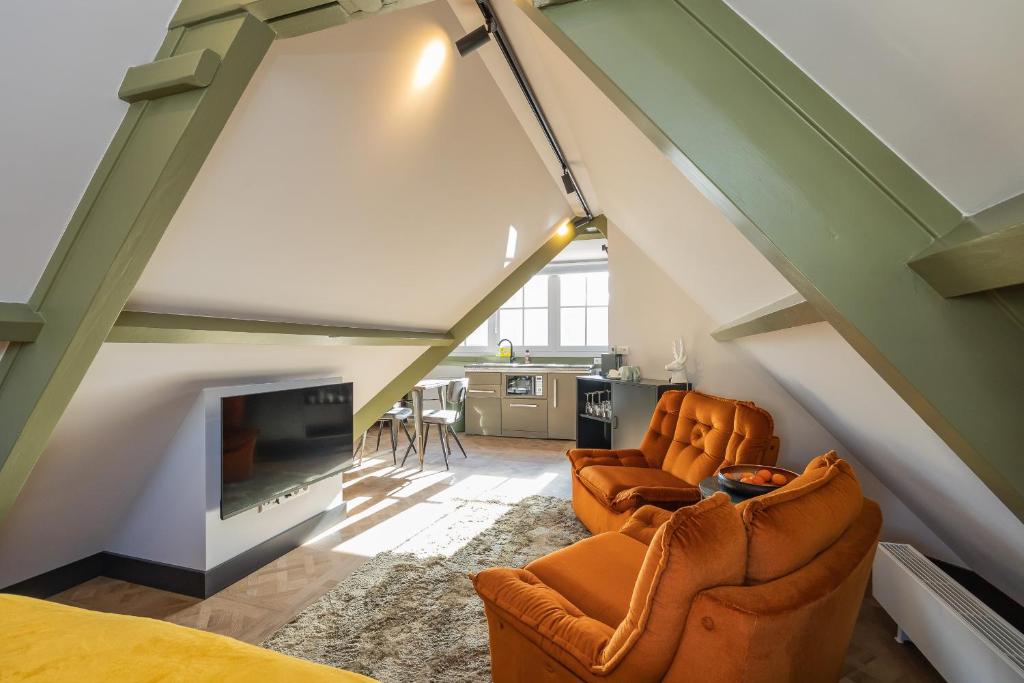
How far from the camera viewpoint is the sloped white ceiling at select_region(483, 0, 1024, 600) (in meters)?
1.62

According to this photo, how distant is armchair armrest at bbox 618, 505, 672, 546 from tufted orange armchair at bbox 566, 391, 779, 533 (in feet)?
1.18

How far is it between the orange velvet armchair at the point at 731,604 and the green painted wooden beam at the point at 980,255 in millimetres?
776

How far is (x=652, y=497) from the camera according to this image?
312 cm

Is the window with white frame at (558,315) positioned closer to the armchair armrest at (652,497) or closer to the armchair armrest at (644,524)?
the armchair armrest at (652,497)

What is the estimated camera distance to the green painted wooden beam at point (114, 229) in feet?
4.49

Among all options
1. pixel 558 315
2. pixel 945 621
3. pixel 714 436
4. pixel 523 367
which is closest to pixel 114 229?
pixel 945 621

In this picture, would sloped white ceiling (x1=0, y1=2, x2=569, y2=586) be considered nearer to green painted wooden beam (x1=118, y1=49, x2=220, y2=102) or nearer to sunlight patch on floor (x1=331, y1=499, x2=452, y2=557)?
green painted wooden beam (x1=118, y1=49, x2=220, y2=102)

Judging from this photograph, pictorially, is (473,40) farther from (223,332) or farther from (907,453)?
(907,453)

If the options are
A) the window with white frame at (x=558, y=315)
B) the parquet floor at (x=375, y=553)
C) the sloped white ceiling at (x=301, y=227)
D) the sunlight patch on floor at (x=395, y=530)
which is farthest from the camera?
the window with white frame at (x=558, y=315)

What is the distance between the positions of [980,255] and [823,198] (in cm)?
24

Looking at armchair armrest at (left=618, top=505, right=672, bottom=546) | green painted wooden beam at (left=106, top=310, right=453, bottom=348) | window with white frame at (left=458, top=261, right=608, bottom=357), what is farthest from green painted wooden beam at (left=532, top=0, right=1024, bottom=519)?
window with white frame at (left=458, top=261, right=608, bottom=357)

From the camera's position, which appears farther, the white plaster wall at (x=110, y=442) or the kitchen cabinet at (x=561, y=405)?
the kitchen cabinet at (x=561, y=405)

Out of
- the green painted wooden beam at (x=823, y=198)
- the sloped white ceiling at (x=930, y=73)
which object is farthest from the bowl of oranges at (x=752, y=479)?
the sloped white ceiling at (x=930, y=73)

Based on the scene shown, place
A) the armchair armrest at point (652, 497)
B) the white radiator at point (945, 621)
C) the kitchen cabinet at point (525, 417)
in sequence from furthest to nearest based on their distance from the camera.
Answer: the kitchen cabinet at point (525, 417) → the armchair armrest at point (652, 497) → the white radiator at point (945, 621)
